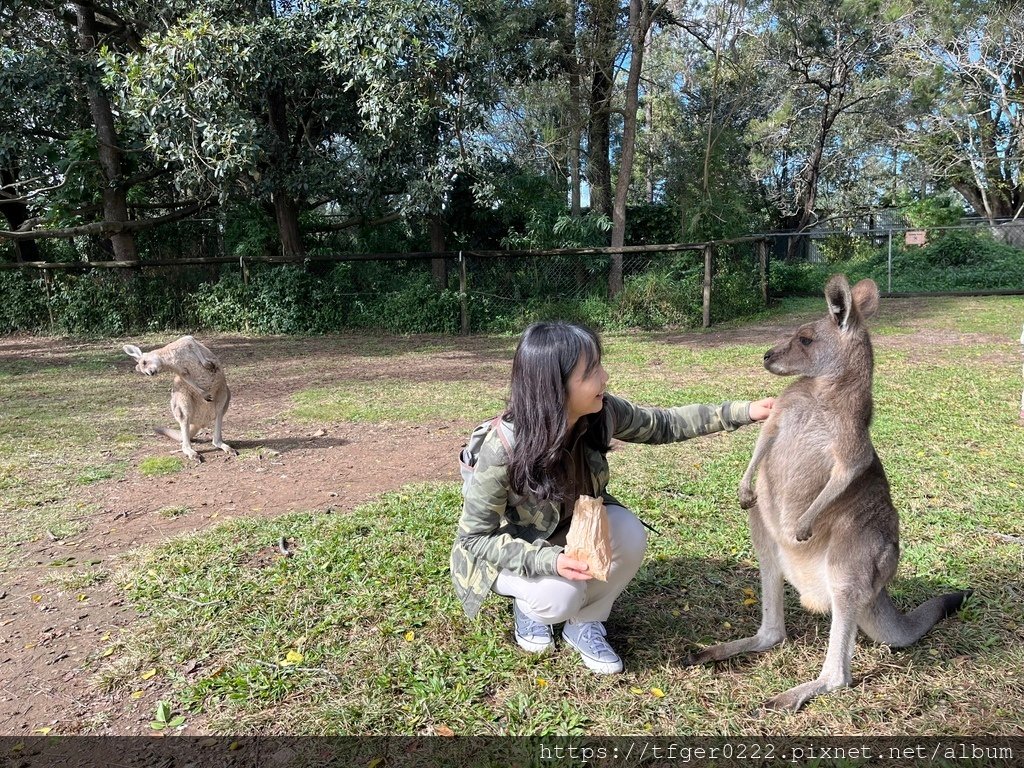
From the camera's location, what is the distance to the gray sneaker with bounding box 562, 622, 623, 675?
2.35 m

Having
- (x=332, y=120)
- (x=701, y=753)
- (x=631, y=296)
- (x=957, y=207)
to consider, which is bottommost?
(x=701, y=753)

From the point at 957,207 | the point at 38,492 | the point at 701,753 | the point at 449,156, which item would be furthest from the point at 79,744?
the point at 957,207

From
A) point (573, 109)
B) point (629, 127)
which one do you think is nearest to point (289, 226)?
point (573, 109)

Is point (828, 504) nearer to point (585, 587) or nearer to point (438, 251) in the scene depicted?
point (585, 587)

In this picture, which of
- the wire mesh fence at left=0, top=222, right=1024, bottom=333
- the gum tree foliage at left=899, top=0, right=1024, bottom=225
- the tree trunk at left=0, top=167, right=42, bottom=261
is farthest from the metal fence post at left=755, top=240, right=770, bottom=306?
the tree trunk at left=0, top=167, right=42, bottom=261

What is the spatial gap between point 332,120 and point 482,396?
20.8 ft

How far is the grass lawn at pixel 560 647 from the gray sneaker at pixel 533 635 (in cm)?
3

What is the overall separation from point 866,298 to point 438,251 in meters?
Result: 10.4

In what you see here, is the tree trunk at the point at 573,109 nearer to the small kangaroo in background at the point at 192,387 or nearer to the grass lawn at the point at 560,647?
the small kangaroo in background at the point at 192,387

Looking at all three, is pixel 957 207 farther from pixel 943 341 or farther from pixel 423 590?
pixel 423 590

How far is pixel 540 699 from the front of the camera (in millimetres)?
2244

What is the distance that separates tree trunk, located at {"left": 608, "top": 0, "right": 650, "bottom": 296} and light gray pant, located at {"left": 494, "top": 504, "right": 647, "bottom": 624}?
9.47 meters

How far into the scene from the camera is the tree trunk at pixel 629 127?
11.4m

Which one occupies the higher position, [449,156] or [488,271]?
[449,156]
